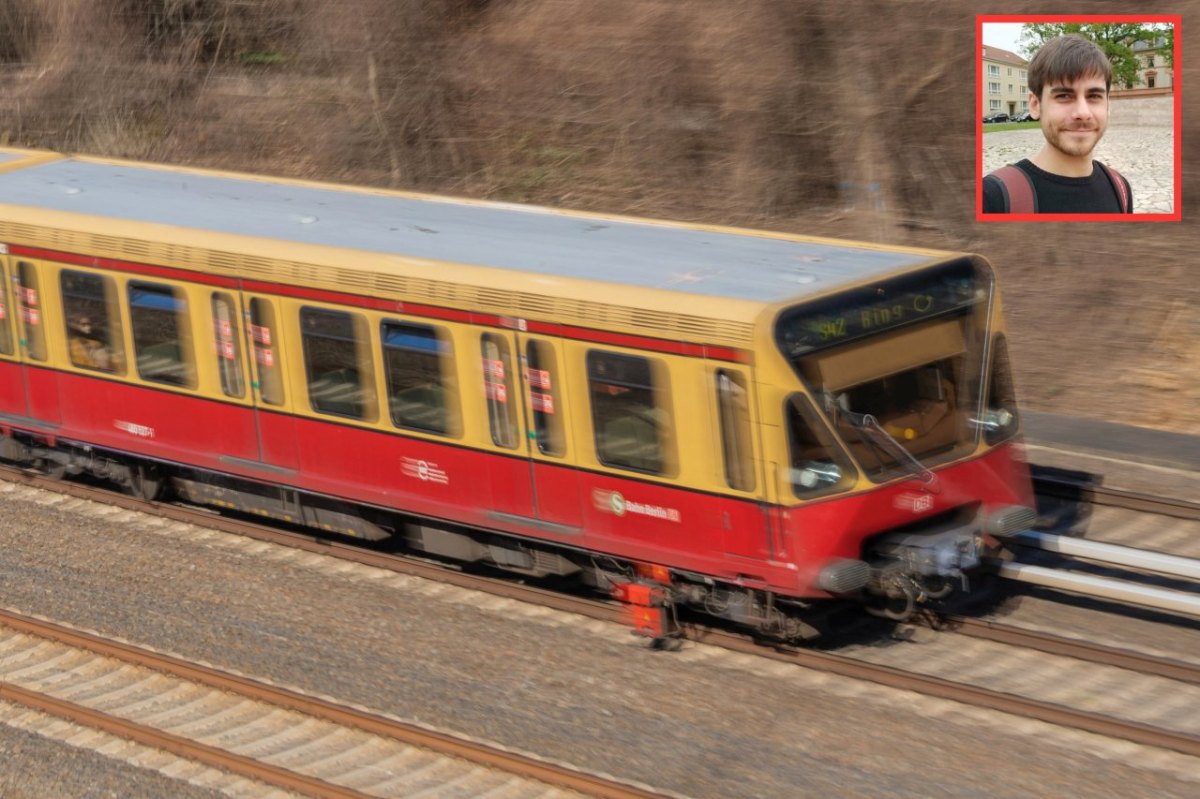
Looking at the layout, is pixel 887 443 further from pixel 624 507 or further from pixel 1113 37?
pixel 1113 37

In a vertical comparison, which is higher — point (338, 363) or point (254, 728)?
point (338, 363)

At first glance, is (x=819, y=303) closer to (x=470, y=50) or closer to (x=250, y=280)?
(x=250, y=280)

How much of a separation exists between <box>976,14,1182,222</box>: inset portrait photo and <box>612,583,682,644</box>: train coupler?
916 cm

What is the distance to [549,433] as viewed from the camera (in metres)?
11.5

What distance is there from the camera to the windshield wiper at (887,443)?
34.5 ft

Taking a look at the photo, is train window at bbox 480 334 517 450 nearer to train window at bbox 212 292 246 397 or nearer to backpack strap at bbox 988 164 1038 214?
train window at bbox 212 292 246 397

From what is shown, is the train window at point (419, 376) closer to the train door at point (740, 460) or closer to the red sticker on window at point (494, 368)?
the red sticker on window at point (494, 368)

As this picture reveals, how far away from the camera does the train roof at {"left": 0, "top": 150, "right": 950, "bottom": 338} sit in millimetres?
11195

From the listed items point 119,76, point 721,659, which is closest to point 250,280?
point 721,659

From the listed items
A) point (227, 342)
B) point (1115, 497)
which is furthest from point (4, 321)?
point (1115, 497)

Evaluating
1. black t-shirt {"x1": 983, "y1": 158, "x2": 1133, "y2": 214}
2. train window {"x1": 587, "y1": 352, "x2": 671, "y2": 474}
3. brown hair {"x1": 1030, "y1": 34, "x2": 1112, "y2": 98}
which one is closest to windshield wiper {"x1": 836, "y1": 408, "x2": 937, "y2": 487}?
train window {"x1": 587, "y1": 352, "x2": 671, "y2": 474}

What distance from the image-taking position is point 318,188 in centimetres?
1597

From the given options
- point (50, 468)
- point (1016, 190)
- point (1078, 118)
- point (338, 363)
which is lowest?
point (50, 468)

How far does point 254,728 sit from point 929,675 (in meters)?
4.46
